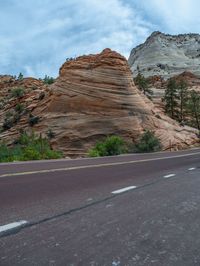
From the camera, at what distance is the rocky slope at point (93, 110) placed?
34.3m

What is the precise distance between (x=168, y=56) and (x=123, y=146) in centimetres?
9763

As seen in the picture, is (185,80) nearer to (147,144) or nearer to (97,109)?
(97,109)

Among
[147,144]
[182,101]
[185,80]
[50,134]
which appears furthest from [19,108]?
[185,80]

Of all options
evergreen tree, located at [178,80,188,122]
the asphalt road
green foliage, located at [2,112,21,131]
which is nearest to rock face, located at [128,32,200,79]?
evergreen tree, located at [178,80,188,122]

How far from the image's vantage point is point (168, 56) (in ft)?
401

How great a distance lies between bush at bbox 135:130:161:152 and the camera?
3102 centimetres

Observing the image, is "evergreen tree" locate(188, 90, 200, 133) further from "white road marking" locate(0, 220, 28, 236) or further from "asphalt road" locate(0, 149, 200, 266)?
"white road marking" locate(0, 220, 28, 236)

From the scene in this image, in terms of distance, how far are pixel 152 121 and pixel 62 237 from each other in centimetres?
3391

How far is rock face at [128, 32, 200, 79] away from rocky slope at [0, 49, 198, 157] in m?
63.5

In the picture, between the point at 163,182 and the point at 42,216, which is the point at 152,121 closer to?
the point at 163,182

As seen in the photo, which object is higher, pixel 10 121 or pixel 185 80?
pixel 185 80

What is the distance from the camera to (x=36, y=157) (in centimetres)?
2047

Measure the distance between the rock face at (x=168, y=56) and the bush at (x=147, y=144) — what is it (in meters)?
71.3

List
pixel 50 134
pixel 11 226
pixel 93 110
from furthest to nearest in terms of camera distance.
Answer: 1. pixel 93 110
2. pixel 50 134
3. pixel 11 226
